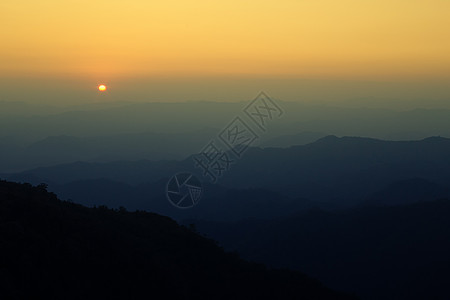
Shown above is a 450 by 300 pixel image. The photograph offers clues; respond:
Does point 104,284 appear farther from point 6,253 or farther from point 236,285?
point 236,285

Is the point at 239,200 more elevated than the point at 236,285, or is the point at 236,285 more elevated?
the point at 239,200

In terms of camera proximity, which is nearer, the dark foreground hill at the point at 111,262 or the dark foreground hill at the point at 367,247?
the dark foreground hill at the point at 111,262

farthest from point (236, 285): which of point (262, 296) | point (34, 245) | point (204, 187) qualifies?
point (204, 187)

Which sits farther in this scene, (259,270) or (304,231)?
(304,231)

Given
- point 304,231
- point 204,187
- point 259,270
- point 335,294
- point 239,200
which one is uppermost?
point 204,187

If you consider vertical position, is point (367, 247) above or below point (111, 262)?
above

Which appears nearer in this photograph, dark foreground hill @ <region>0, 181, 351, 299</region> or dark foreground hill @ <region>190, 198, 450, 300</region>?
dark foreground hill @ <region>0, 181, 351, 299</region>

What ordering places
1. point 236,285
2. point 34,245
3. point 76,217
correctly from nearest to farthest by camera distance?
point 34,245
point 76,217
point 236,285

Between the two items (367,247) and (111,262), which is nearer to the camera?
(111,262)
